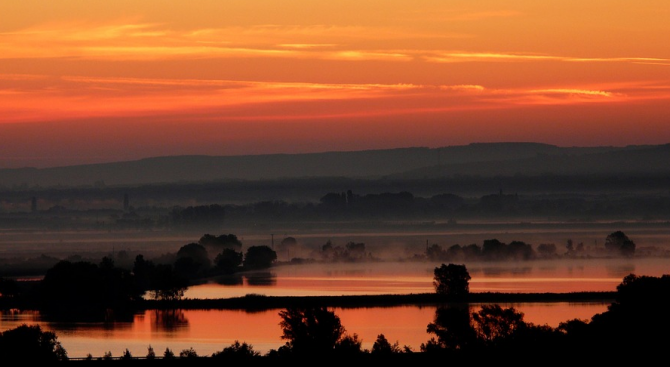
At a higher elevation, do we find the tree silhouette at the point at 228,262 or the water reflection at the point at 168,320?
the tree silhouette at the point at 228,262

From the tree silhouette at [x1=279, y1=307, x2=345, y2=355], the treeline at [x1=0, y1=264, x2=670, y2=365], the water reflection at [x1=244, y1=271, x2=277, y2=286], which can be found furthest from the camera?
the water reflection at [x1=244, y1=271, x2=277, y2=286]

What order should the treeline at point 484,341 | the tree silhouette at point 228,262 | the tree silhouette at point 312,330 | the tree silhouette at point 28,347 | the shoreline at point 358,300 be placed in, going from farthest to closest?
the tree silhouette at point 228,262 → the shoreline at point 358,300 → the tree silhouette at point 312,330 → the tree silhouette at point 28,347 → the treeline at point 484,341

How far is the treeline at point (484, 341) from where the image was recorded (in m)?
37.5

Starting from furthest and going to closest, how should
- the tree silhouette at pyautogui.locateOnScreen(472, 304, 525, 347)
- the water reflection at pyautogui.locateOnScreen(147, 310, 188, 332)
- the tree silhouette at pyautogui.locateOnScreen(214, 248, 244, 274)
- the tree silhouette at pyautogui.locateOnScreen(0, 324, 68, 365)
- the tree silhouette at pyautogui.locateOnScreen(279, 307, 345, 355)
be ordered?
the tree silhouette at pyautogui.locateOnScreen(214, 248, 244, 274)
the water reflection at pyautogui.locateOnScreen(147, 310, 188, 332)
the tree silhouette at pyautogui.locateOnScreen(279, 307, 345, 355)
the tree silhouette at pyautogui.locateOnScreen(472, 304, 525, 347)
the tree silhouette at pyautogui.locateOnScreen(0, 324, 68, 365)

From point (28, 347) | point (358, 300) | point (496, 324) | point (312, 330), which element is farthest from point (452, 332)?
point (358, 300)

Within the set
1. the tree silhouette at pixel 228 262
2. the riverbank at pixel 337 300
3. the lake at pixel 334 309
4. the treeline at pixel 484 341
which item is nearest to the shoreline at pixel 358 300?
the riverbank at pixel 337 300

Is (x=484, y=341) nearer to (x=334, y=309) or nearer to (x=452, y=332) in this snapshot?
(x=452, y=332)

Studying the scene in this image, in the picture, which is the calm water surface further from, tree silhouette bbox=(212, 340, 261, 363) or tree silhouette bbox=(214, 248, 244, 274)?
tree silhouette bbox=(214, 248, 244, 274)

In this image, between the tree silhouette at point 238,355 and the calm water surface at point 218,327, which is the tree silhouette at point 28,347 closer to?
the calm water surface at point 218,327

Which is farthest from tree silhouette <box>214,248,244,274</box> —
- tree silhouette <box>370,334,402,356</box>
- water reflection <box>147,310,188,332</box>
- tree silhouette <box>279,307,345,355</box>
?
tree silhouette <box>370,334,402,356</box>

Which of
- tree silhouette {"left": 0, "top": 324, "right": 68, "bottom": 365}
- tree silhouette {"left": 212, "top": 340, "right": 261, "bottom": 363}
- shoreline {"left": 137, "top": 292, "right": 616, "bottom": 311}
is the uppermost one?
shoreline {"left": 137, "top": 292, "right": 616, "bottom": 311}

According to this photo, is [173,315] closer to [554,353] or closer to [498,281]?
[498,281]

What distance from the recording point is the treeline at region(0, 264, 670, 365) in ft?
123

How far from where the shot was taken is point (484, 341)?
4200 centimetres
